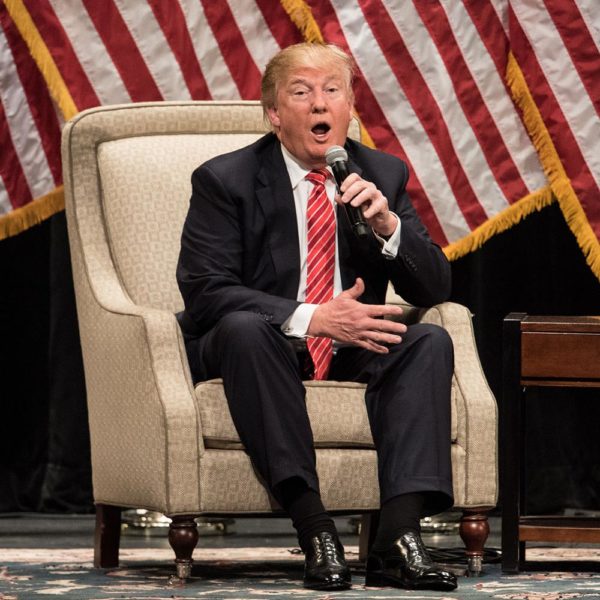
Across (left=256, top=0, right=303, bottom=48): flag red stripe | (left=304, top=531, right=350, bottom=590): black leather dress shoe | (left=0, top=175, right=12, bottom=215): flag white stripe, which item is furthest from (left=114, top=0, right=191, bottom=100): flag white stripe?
(left=304, top=531, right=350, bottom=590): black leather dress shoe

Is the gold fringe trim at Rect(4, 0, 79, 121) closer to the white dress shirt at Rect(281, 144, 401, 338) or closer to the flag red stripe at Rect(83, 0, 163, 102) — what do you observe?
the flag red stripe at Rect(83, 0, 163, 102)

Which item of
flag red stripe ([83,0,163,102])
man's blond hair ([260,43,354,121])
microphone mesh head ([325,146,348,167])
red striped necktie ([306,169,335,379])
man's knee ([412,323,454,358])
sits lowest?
man's knee ([412,323,454,358])

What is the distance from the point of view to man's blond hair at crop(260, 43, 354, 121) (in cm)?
283

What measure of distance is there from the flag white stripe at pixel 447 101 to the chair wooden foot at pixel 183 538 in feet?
5.30

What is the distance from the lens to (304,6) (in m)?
3.77

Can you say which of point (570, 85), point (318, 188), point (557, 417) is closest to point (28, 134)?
point (318, 188)

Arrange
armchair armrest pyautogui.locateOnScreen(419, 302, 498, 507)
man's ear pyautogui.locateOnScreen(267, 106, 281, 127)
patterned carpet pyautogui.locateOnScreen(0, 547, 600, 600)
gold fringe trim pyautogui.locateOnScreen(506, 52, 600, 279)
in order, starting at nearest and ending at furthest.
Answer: patterned carpet pyautogui.locateOnScreen(0, 547, 600, 600), armchair armrest pyautogui.locateOnScreen(419, 302, 498, 507), man's ear pyautogui.locateOnScreen(267, 106, 281, 127), gold fringe trim pyautogui.locateOnScreen(506, 52, 600, 279)

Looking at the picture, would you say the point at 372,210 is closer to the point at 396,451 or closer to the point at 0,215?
the point at 396,451

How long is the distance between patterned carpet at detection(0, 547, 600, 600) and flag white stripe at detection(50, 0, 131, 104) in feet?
4.22

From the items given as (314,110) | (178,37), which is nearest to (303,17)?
(178,37)

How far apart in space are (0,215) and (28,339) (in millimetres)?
509

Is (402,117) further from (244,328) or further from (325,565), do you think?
(325,565)

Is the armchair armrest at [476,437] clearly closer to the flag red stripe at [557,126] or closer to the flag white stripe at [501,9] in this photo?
the flag red stripe at [557,126]

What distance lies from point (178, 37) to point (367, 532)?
1.57m
